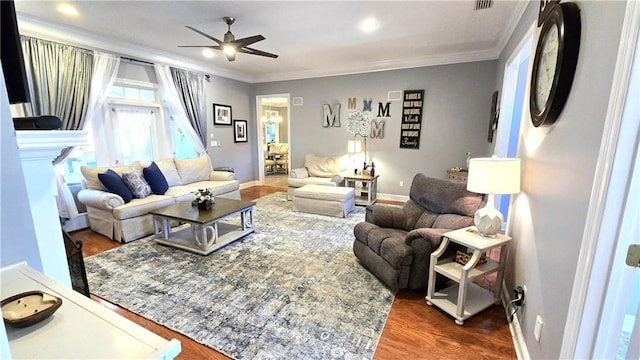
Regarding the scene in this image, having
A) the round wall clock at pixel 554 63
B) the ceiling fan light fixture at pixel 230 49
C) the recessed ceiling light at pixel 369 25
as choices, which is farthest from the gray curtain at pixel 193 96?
the round wall clock at pixel 554 63

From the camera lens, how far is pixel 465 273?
76.7 inches

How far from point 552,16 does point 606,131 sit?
3.43 ft

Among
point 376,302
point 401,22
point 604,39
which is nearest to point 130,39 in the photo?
point 401,22

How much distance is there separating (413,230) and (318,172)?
348 cm

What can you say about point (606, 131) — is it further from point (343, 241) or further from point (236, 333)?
point (343, 241)

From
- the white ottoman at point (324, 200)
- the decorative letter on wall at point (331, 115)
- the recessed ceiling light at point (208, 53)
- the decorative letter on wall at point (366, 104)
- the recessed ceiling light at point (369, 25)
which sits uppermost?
the recessed ceiling light at point (208, 53)

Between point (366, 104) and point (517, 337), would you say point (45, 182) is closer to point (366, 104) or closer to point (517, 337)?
point (517, 337)

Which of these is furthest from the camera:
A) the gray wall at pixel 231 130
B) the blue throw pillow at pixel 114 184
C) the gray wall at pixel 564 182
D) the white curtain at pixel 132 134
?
the gray wall at pixel 231 130

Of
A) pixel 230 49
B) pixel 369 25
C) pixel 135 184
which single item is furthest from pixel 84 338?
pixel 369 25

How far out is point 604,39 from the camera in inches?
43.6

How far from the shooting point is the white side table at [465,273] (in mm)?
1970

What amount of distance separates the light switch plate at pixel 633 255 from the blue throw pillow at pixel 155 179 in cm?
467

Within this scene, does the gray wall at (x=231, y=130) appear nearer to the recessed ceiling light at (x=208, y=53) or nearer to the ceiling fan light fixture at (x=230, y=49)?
the recessed ceiling light at (x=208, y=53)

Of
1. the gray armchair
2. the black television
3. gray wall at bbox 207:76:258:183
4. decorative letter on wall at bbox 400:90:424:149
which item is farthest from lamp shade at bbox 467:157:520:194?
gray wall at bbox 207:76:258:183
